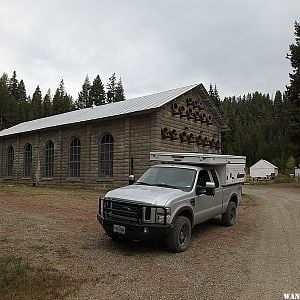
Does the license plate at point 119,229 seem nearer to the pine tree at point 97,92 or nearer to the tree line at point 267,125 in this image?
the tree line at point 267,125

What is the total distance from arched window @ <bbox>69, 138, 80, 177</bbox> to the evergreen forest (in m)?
11.5

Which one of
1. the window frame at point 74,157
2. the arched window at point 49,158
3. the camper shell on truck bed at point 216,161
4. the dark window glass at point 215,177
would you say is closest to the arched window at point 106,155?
the window frame at point 74,157

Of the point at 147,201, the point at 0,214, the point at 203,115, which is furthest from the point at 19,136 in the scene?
the point at 147,201

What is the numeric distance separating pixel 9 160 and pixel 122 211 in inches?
1161

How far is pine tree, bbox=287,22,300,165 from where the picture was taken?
3272cm

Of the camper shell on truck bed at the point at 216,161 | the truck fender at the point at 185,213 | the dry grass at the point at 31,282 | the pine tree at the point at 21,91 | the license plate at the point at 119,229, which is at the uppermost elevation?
the pine tree at the point at 21,91

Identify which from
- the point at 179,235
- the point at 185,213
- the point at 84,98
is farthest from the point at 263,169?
the point at 179,235

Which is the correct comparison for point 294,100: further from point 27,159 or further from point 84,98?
point 84,98

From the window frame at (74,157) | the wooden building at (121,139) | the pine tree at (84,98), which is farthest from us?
the pine tree at (84,98)

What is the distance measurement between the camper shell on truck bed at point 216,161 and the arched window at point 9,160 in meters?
26.2

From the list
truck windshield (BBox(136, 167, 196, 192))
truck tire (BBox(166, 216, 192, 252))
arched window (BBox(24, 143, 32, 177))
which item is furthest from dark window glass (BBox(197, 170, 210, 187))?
arched window (BBox(24, 143, 32, 177))

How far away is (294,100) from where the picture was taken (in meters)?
34.2

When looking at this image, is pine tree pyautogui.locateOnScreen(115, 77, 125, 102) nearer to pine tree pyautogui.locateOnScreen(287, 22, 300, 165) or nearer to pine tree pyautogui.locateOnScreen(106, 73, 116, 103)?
pine tree pyautogui.locateOnScreen(106, 73, 116, 103)

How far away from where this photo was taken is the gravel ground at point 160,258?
5.67 metres
